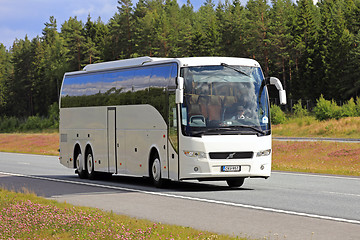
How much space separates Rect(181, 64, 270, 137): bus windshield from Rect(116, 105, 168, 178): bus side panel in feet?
4.42

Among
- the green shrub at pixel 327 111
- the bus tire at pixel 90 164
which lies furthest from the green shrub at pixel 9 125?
the bus tire at pixel 90 164

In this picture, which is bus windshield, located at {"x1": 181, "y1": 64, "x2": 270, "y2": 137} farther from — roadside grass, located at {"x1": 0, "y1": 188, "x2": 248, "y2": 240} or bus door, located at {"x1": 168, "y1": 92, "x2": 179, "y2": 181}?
roadside grass, located at {"x1": 0, "y1": 188, "x2": 248, "y2": 240}

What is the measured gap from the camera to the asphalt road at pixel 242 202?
460 inches

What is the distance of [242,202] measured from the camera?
614 inches

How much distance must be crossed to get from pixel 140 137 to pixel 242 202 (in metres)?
6.11

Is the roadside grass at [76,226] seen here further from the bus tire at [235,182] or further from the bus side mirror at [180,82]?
the bus tire at [235,182]

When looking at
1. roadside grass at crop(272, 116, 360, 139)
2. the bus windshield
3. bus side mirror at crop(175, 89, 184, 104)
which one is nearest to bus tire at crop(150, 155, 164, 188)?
the bus windshield

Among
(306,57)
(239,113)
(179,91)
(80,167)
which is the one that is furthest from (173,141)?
(306,57)

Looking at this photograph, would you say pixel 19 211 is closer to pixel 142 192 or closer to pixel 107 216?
pixel 107 216

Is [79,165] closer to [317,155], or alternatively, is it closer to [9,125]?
[317,155]

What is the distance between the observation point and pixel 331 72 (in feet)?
331

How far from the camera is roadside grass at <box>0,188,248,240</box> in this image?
10.6m

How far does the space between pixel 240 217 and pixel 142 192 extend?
612 cm

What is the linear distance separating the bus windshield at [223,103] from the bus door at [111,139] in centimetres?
490
